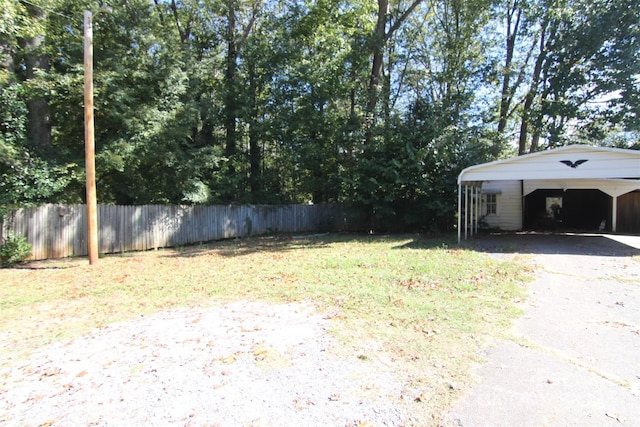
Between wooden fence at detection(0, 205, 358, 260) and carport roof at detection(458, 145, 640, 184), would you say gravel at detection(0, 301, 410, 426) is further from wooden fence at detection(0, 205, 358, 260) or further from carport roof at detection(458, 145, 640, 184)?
carport roof at detection(458, 145, 640, 184)

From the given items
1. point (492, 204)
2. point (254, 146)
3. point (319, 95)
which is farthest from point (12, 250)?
point (492, 204)

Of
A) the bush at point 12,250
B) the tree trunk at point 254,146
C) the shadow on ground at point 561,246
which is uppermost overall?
the tree trunk at point 254,146

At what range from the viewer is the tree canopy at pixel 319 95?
12289 millimetres

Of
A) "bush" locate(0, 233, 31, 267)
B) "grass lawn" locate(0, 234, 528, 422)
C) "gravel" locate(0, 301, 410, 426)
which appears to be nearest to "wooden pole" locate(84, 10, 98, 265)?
"grass lawn" locate(0, 234, 528, 422)

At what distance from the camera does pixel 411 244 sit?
41.4 feet

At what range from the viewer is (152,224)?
13250mm

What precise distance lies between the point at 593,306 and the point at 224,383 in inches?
211

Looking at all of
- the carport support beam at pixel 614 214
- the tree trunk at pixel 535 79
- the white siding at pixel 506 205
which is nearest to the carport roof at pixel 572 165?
the white siding at pixel 506 205

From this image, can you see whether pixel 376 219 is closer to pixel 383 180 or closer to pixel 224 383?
pixel 383 180

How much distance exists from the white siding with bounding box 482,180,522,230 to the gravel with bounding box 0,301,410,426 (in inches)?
659

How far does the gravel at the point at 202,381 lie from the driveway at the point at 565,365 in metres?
0.79

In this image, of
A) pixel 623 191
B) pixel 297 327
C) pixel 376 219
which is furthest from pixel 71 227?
pixel 623 191

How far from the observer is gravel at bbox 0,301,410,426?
2738 millimetres

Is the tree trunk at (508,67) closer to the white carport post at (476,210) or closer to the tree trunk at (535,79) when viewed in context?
the tree trunk at (535,79)
